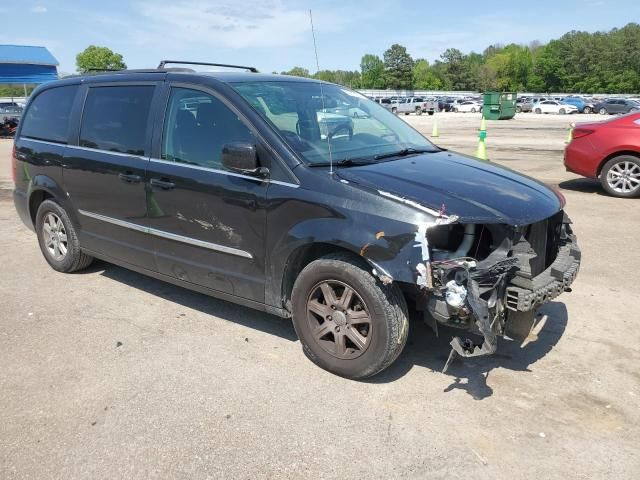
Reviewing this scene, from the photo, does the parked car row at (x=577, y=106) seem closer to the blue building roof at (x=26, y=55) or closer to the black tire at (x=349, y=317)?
the blue building roof at (x=26, y=55)

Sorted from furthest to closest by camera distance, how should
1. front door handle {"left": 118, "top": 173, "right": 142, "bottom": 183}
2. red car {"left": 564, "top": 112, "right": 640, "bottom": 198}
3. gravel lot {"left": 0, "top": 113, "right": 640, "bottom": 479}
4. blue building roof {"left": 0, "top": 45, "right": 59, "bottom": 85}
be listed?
blue building roof {"left": 0, "top": 45, "right": 59, "bottom": 85}, red car {"left": 564, "top": 112, "right": 640, "bottom": 198}, front door handle {"left": 118, "top": 173, "right": 142, "bottom": 183}, gravel lot {"left": 0, "top": 113, "right": 640, "bottom": 479}

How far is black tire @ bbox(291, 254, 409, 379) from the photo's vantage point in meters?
3.29

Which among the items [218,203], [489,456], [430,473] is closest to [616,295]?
[489,456]

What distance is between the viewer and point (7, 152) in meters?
18.3

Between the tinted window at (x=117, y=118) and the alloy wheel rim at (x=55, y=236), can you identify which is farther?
the alloy wheel rim at (x=55, y=236)

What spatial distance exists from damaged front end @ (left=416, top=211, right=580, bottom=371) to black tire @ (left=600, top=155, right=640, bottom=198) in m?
6.57

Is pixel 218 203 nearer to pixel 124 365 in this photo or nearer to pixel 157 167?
pixel 157 167

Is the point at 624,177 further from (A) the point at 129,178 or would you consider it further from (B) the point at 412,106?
(B) the point at 412,106

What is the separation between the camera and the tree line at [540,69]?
4195 inches

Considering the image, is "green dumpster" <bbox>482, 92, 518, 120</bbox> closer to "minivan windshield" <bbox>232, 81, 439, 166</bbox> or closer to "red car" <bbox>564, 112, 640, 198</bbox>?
"red car" <bbox>564, 112, 640, 198</bbox>

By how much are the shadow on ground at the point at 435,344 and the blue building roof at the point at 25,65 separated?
98.1 ft

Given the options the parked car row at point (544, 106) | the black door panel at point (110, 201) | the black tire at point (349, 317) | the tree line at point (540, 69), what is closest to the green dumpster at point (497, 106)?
the parked car row at point (544, 106)

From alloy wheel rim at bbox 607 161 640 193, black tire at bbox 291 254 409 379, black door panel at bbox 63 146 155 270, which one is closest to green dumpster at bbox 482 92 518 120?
alloy wheel rim at bbox 607 161 640 193

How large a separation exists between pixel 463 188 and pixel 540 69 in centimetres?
13123
